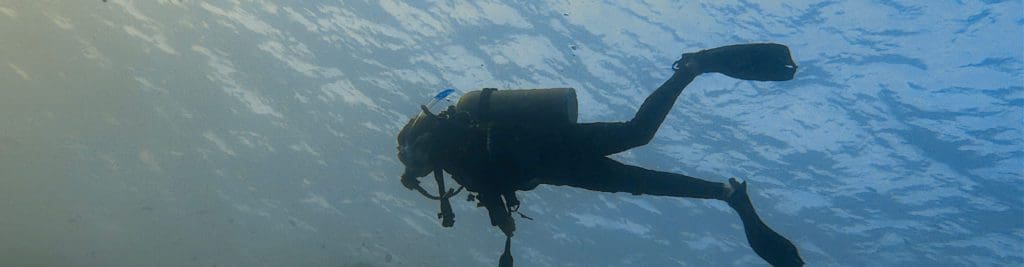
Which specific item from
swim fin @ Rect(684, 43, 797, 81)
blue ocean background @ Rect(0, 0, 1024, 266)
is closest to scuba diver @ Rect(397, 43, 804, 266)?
swim fin @ Rect(684, 43, 797, 81)

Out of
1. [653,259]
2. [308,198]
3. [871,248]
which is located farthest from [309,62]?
[871,248]

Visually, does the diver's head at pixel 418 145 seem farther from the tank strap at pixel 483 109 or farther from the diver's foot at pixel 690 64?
the diver's foot at pixel 690 64

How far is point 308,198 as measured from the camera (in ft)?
95.6

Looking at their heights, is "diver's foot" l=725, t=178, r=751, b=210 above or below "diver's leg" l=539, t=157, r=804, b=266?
above

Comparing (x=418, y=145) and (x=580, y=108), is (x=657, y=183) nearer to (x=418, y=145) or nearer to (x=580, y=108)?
(x=418, y=145)

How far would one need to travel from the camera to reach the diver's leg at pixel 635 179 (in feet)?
17.6

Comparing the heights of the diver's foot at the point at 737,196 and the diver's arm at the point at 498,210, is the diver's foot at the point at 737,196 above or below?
above

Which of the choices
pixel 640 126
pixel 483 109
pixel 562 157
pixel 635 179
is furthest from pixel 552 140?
pixel 635 179

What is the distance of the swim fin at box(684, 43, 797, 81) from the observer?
16.7 feet

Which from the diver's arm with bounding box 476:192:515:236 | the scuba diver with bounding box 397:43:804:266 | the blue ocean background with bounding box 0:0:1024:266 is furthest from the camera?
the blue ocean background with bounding box 0:0:1024:266

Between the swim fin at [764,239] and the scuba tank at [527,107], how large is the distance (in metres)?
1.69

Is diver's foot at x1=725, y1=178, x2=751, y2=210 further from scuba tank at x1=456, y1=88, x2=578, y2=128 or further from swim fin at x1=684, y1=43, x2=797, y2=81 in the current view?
scuba tank at x1=456, y1=88, x2=578, y2=128

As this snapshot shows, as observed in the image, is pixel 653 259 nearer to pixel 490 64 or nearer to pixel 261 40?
pixel 490 64

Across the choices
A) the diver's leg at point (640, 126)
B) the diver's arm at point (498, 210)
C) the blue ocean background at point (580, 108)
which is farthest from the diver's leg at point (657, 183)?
the blue ocean background at point (580, 108)
